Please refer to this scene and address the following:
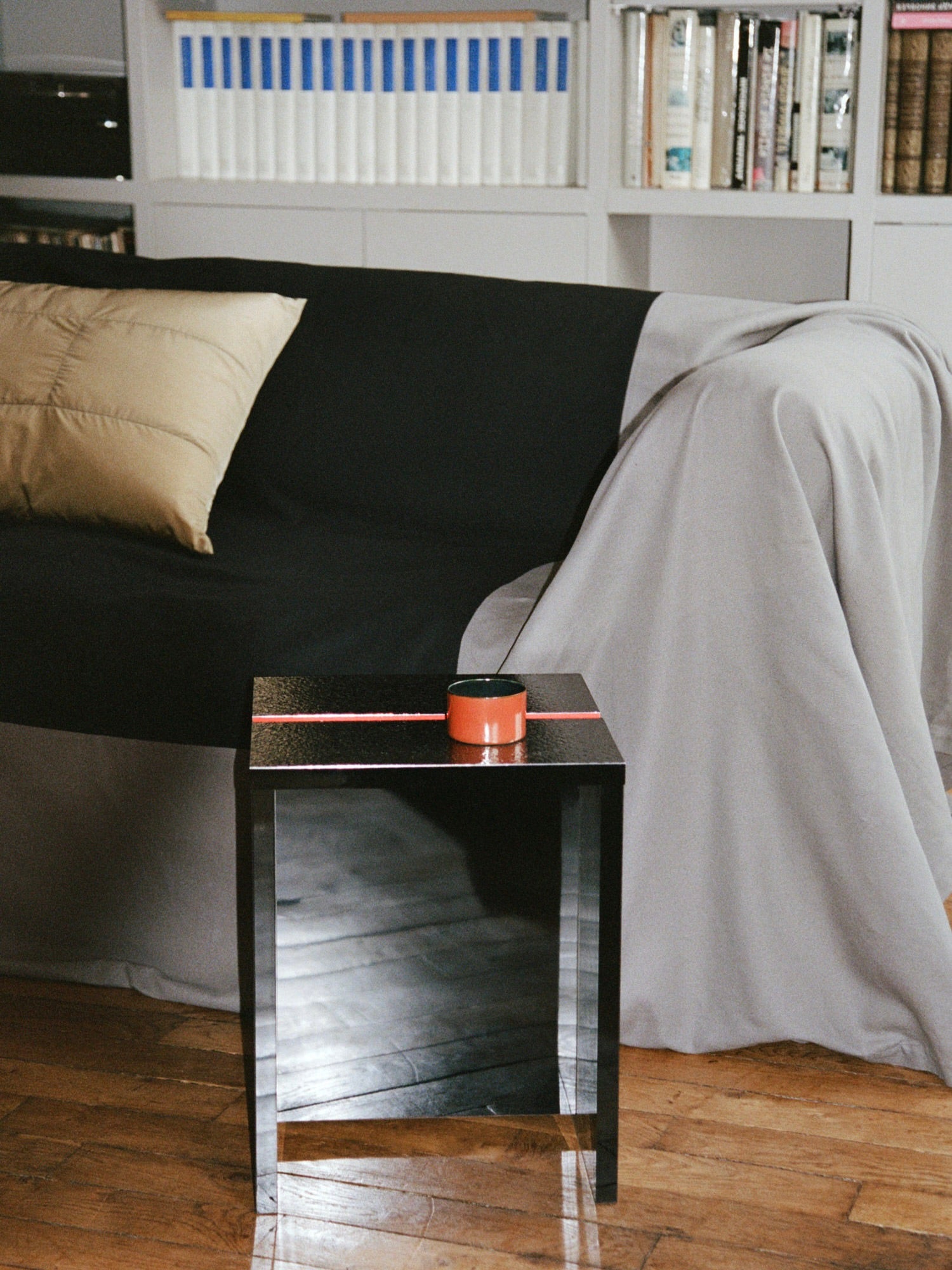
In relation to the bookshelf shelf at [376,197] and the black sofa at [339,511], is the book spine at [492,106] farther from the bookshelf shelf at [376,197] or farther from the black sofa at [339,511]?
the black sofa at [339,511]

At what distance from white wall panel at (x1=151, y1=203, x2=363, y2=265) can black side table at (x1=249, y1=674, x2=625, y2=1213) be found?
5.53 feet

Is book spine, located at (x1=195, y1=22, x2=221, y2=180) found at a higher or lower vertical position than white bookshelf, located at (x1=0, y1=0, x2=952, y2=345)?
higher

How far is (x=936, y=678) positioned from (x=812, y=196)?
3.31 ft

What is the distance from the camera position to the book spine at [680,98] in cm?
260

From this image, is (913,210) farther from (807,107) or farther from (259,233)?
(259,233)

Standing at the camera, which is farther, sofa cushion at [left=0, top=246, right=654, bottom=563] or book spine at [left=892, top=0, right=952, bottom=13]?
book spine at [left=892, top=0, right=952, bottom=13]

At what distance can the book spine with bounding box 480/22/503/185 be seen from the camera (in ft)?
9.04

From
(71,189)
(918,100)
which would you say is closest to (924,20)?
(918,100)

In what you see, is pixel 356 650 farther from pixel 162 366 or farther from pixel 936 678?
pixel 936 678

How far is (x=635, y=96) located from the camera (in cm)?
267

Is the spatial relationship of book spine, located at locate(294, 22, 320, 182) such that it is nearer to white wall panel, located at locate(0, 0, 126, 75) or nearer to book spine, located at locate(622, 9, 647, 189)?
white wall panel, located at locate(0, 0, 126, 75)

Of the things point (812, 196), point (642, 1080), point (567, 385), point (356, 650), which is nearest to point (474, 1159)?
point (642, 1080)

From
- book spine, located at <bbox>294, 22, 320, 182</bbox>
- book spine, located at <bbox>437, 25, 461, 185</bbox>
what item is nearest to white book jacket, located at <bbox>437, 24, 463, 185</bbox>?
book spine, located at <bbox>437, 25, 461, 185</bbox>

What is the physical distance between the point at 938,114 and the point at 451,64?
Answer: 0.88m
